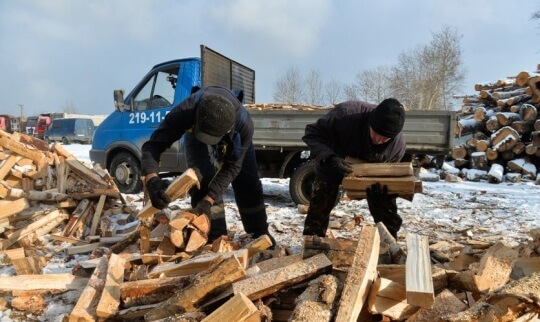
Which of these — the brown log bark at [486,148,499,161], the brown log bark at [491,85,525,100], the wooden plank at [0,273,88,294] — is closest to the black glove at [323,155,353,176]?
the wooden plank at [0,273,88,294]

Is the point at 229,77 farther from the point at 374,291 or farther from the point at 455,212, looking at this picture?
the point at 374,291

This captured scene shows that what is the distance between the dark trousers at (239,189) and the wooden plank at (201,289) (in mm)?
1611

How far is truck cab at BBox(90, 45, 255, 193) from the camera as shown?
21.8 ft

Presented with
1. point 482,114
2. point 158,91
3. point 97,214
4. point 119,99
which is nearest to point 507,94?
point 482,114

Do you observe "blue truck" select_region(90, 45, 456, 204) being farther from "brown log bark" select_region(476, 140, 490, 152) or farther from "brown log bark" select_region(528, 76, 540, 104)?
"brown log bark" select_region(528, 76, 540, 104)

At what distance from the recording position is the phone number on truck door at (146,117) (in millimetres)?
6773

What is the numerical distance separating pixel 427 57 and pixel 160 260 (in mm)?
32192

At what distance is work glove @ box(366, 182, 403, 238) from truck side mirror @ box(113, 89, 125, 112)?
516 centimetres

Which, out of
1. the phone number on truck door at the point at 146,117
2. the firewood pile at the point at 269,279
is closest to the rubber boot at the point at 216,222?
the firewood pile at the point at 269,279

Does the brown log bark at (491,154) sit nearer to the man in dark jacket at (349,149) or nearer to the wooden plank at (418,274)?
the man in dark jacket at (349,149)

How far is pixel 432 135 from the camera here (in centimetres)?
565

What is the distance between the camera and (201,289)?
6.99 ft

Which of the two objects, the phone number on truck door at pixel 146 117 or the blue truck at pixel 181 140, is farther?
the phone number on truck door at pixel 146 117

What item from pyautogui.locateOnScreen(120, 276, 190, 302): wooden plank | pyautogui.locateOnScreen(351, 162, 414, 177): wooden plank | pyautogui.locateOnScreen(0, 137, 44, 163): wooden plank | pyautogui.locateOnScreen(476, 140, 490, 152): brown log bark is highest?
pyautogui.locateOnScreen(476, 140, 490, 152): brown log bark
